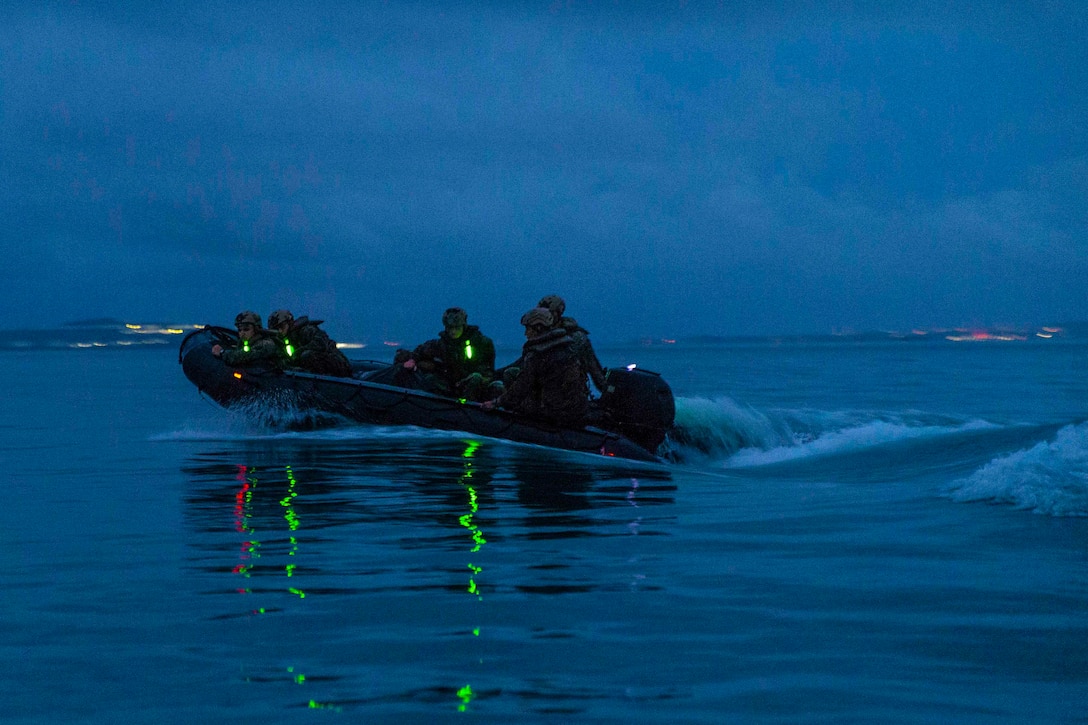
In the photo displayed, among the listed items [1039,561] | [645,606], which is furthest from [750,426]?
[645,606]

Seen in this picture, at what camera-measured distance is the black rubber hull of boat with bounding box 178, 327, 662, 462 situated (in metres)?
15.0

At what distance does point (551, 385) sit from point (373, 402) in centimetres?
347

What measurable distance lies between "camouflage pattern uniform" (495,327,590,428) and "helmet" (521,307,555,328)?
21 cm

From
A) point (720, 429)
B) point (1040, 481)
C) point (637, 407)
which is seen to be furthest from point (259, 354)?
point (1040, 481)

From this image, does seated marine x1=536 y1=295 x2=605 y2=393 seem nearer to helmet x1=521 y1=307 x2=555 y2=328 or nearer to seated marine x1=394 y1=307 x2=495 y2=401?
helmet x1=521 y1=307 x2=555 y2=328

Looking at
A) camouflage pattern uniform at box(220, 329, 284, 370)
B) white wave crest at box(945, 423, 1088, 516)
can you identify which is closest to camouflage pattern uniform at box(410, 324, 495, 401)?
camouflage pattern uniform at box(220, 329, 284, 370)

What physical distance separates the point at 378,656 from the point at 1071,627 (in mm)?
3121

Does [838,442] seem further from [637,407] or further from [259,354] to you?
[259,354]

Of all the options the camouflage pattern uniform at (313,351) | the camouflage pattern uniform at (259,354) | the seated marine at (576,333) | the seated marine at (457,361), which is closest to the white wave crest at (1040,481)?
the seated marine at (576,333)

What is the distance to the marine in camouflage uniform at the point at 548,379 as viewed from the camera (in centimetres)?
1429

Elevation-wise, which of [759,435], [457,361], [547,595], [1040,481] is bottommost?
[547,595]

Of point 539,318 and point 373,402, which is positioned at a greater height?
point 539,318

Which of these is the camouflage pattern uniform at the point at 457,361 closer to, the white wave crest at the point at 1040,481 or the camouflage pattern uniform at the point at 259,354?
the camouflage pattern uniform at the point at 259,354

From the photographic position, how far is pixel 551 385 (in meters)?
14.9
